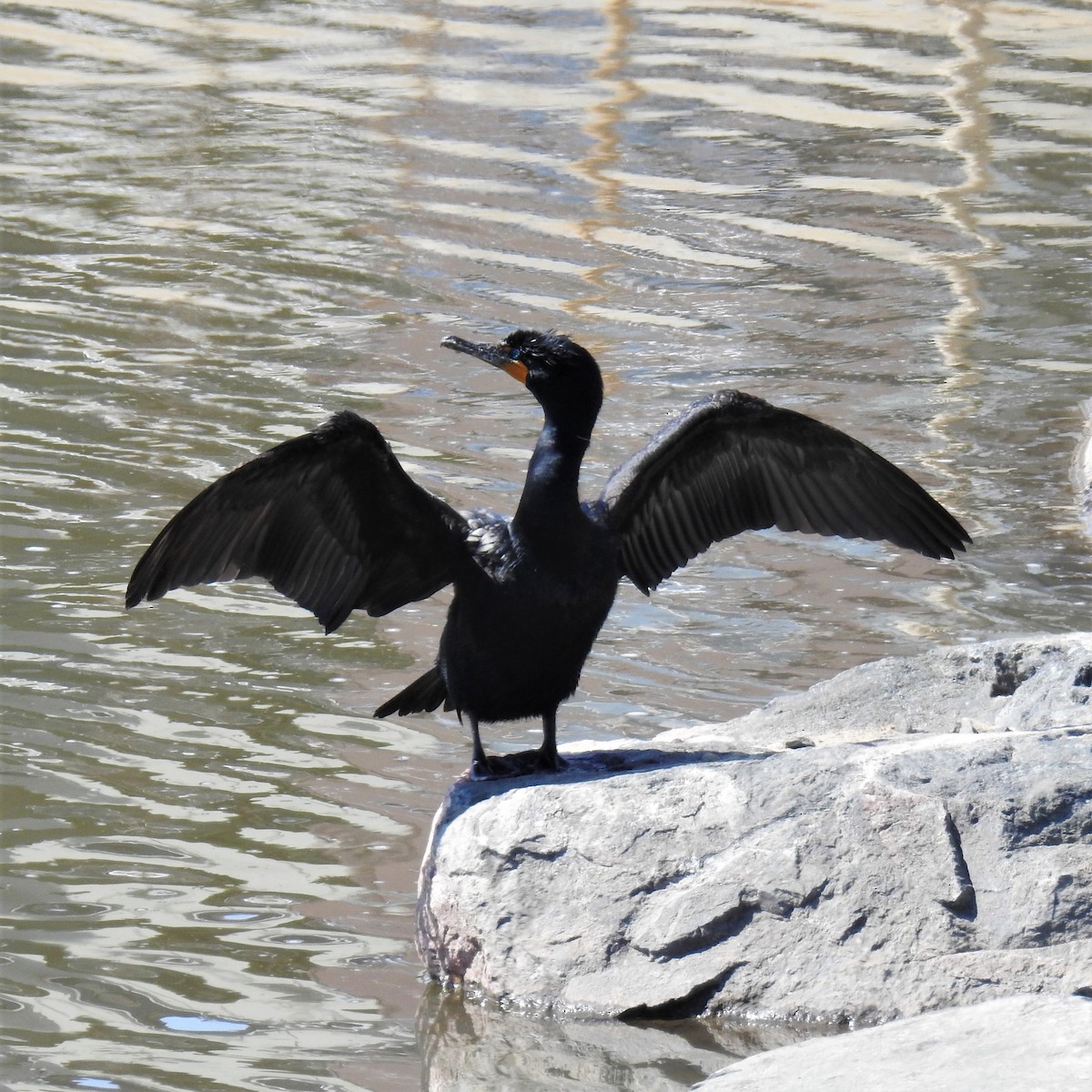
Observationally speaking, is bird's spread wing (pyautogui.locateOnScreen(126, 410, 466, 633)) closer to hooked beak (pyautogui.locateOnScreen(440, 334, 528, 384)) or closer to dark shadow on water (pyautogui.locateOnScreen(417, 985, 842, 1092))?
hooked beak (pyautogui.locateOnScreen(440, 334, 528, 384))

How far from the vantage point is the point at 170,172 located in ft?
43.3

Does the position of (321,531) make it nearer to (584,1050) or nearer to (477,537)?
(477,537)

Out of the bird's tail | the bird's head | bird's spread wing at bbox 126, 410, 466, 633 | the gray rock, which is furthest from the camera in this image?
the bird's tail

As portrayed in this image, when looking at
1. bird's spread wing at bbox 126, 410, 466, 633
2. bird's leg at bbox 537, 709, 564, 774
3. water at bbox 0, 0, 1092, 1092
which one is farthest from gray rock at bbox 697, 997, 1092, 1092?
bird's spread wing at bbox 126, 410, 466, 633

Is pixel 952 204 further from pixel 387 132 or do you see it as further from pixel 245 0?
pixel 245 0

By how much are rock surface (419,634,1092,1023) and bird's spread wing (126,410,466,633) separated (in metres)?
0.63

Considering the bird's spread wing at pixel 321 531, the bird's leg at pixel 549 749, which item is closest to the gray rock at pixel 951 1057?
the bird's leg at pixel 549 749

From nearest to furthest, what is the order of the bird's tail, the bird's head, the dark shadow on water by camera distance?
1. the dark shadow on water
2. the bird's head
3. the bird's tail

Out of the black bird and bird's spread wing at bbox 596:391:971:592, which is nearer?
the black bird

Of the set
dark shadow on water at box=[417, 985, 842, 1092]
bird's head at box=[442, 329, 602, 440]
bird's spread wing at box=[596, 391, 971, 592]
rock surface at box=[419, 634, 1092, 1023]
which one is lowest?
dark shadow on water at box=[417, 985, 842, 1092]

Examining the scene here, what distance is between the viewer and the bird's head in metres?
4.70

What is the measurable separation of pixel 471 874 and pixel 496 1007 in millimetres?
284

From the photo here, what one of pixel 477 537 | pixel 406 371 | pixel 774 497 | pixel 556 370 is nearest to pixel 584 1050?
pixel 477 537

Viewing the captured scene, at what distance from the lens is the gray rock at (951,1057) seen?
10.8 feet
